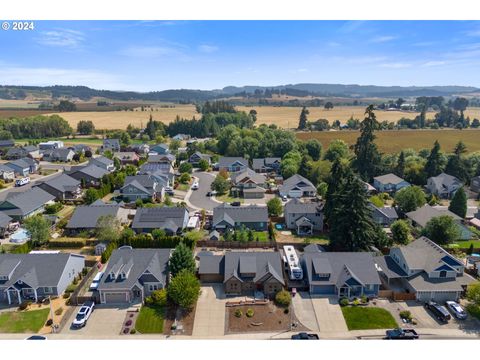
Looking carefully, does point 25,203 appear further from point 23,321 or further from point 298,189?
point 298,189

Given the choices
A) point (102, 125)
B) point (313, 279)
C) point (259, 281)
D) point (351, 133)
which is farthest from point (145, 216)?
point (102, 125)

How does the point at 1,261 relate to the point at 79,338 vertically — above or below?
above

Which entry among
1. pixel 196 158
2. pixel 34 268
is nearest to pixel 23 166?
pixel 196 158

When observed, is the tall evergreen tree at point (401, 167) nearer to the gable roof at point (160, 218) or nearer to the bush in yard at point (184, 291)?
the gable roof at point (160, 218)

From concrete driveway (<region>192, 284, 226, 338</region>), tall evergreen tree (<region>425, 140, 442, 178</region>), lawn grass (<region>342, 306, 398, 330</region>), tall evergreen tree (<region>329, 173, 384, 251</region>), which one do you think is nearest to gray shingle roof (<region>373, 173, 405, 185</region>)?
tall evergreen tree (<region>425, 140, 442, 178</region>)

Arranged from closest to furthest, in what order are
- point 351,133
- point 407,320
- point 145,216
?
point 407,320 < point 145,216 < point 351,133

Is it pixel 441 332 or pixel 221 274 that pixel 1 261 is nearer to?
pixel 221 274

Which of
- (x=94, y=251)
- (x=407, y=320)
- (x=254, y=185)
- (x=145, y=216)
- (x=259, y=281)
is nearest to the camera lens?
(x=407, y=320)
